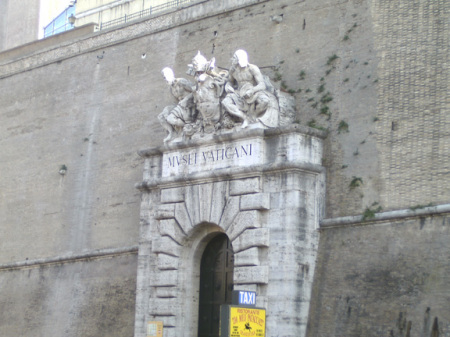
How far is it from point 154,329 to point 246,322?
17.9ft

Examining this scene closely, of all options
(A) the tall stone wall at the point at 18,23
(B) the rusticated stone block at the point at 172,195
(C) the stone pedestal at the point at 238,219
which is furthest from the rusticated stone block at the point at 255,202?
(A) the tall stone wall at the point at 18,23

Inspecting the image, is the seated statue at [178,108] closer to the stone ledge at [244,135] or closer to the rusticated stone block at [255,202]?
the stone ledge at [244,135]

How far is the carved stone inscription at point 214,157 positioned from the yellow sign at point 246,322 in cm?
433

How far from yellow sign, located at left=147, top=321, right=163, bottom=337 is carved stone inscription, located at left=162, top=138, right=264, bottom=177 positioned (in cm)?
292

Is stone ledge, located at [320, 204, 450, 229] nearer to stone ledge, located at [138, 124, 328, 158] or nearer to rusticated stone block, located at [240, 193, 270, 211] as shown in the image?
rusticated stone block, located at [240, 193, 270, 211]

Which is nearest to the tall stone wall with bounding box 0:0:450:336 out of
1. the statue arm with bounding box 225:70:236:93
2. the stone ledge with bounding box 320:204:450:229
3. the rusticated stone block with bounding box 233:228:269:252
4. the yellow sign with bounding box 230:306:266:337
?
the stone ledge with bounding box 320:204:450:229

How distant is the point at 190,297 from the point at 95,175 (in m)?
5.21

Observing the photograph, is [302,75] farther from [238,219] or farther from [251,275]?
[251,275]

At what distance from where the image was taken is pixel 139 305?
69.7ft

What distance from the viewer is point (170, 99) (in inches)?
907

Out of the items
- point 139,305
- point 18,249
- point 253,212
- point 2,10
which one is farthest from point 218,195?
point 2,10

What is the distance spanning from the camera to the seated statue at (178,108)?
2108 cm

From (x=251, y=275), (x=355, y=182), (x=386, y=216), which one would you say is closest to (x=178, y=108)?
(x=251, y=275)

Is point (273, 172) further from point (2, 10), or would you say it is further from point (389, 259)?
point (2, 10)
